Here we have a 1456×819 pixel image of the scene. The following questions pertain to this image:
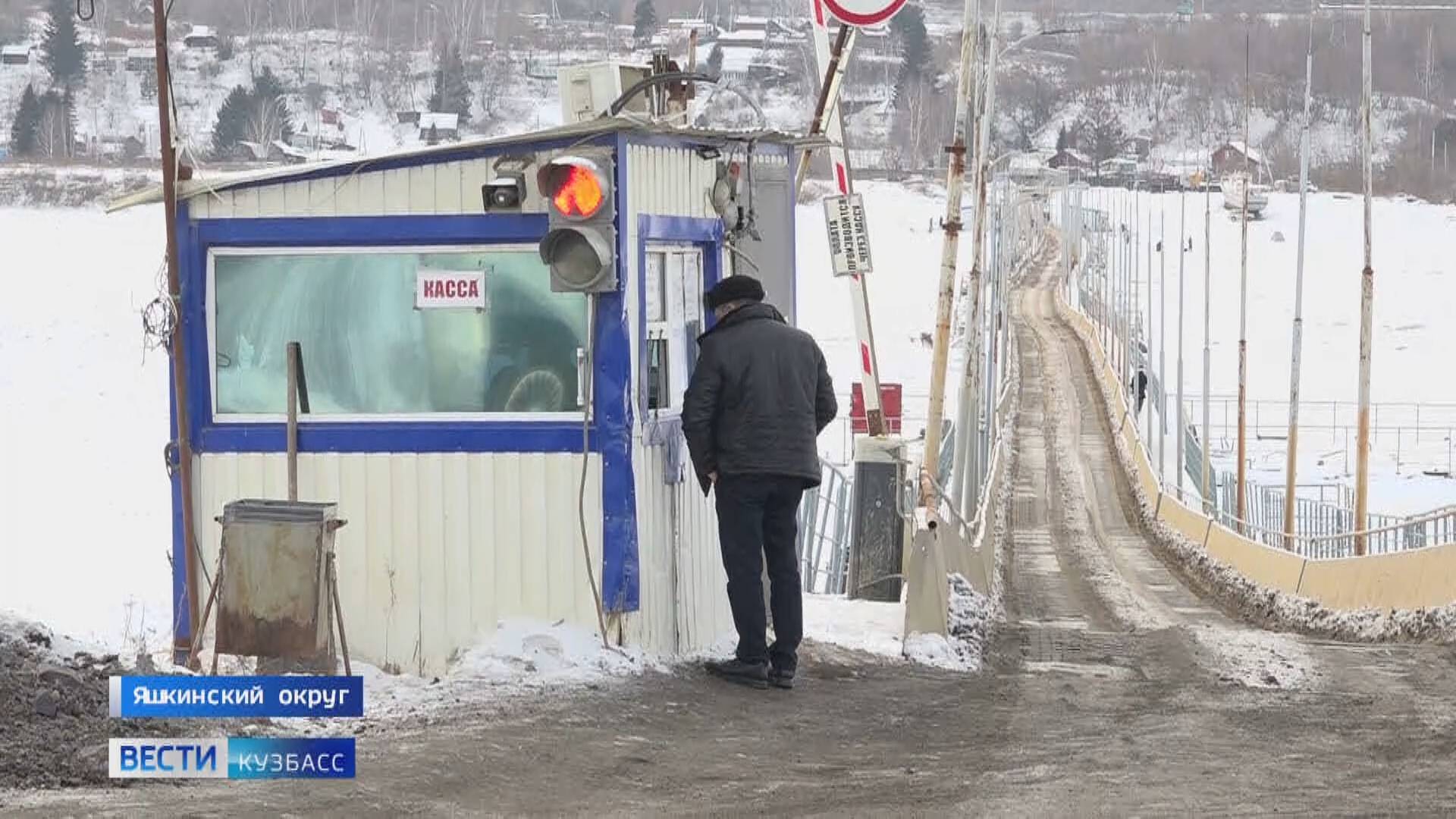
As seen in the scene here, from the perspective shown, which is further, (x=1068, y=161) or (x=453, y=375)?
(x=1068, y=161)

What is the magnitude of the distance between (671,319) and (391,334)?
150cm

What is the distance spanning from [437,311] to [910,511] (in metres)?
4.98

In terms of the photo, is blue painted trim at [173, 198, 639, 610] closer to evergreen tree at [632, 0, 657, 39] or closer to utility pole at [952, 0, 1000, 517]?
utility pole at [952, 0, 1000, 517]

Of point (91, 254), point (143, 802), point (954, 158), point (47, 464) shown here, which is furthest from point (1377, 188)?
point (143, 802)

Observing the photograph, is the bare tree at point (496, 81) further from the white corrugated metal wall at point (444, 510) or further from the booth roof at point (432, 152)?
the white corrugated metal wall at point (444, 510)

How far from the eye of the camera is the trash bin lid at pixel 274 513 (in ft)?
31.7

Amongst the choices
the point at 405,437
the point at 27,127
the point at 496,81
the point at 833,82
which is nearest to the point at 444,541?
the point at 405,437

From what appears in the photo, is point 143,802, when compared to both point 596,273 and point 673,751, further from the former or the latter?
point 596,273

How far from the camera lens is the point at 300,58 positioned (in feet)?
311

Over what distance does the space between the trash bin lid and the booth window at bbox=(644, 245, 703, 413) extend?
207cm

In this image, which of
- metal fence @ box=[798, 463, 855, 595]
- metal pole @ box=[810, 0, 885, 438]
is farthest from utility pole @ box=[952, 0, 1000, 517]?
metal pole @ box=[810, 0, 885, 438]

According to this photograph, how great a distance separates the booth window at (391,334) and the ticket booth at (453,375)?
0.01m

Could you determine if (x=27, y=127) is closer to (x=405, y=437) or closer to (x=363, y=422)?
(x=363, y=422)

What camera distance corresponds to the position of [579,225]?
1049 centimetres
